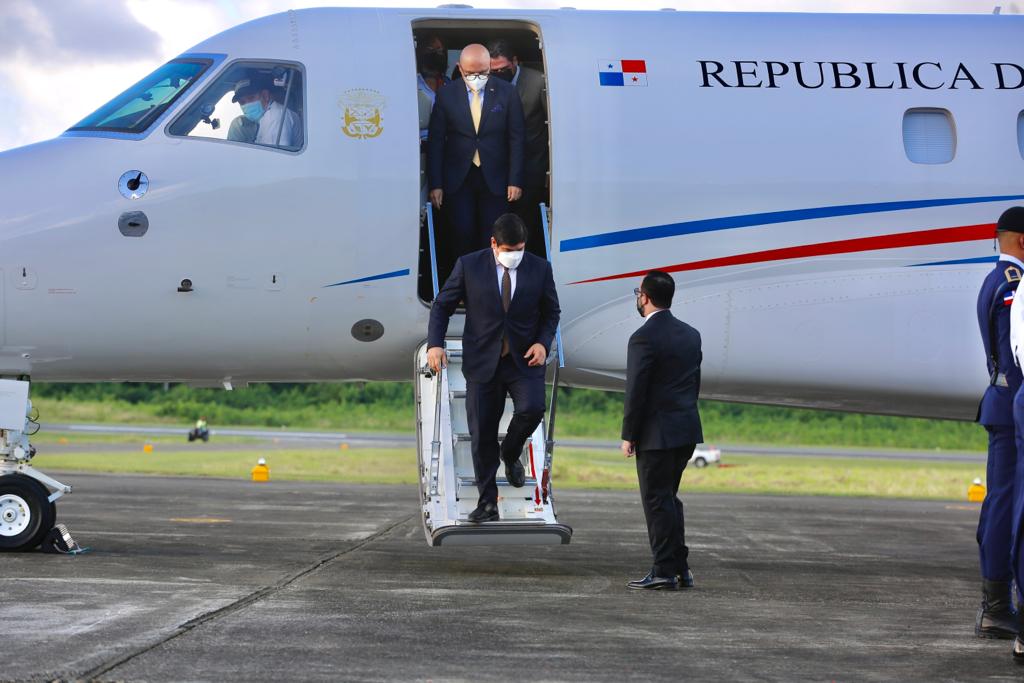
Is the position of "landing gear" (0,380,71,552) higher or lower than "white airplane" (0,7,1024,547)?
lower

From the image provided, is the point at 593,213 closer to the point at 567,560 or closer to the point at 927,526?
the point at 567,560

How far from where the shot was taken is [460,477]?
9.07m

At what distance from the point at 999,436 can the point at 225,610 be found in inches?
173

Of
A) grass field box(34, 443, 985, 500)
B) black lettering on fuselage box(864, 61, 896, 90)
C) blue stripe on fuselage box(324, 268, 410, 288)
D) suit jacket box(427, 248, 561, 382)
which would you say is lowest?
grass field box(34, 443, 985, 500)

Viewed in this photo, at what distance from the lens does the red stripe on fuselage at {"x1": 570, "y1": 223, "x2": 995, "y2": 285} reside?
9859 mm

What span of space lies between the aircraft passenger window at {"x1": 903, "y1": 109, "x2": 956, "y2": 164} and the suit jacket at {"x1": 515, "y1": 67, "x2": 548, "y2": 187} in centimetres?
289

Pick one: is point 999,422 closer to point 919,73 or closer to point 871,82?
point 871,82

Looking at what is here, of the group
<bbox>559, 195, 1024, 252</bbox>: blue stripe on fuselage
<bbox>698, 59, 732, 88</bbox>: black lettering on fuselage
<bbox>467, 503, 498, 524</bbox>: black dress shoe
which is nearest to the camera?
<bbox>467, 503, 498, 524</bbox>: black dress shoe

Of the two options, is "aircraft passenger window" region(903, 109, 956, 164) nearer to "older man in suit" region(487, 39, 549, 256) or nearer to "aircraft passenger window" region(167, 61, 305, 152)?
"older man in suit" region(487, 39, 549, 256)

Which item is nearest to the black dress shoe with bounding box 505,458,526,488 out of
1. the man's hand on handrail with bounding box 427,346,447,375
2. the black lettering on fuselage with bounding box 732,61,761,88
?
the man's hand on handrail with bounding box 427,346,447,375

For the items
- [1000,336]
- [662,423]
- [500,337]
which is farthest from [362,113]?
[1000,336]

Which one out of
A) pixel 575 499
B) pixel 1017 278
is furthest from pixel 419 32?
pixel 575 499

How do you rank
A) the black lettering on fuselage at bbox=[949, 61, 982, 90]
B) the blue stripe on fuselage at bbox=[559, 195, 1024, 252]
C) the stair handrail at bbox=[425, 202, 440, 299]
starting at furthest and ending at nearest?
the black lettering on fuselage at bbox=[949, 61, 982, 90], the blue stripe on fuselage at bbox=[559, 195, 1024, 252], the stair handrail at bbox=[425, 202, 440, 299]

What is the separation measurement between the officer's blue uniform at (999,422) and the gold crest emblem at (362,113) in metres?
4.72
